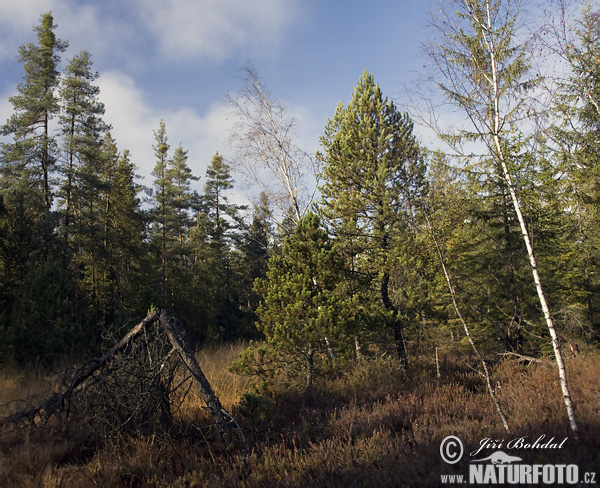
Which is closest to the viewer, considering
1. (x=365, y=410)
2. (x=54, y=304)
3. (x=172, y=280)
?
(x=365, y=410)

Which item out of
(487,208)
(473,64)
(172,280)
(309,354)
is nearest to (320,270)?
(309,354)

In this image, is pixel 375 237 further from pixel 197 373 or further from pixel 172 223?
pixel 172 223

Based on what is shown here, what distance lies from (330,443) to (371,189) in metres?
6.22

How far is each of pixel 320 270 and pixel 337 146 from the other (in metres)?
3.75

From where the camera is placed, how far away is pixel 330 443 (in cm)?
450

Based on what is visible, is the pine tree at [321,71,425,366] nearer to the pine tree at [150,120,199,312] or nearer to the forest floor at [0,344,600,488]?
the forest floor at [0,344,600,488]

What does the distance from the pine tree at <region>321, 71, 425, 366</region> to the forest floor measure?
10.0 ft

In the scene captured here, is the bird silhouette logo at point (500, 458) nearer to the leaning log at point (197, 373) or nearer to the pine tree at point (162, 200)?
the leaning log at point (197, 373)

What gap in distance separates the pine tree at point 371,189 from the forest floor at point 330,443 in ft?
10.0

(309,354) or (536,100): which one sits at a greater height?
(536,100)

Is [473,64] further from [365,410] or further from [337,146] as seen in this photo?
[365,410]

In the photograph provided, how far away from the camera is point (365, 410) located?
594 centimetres

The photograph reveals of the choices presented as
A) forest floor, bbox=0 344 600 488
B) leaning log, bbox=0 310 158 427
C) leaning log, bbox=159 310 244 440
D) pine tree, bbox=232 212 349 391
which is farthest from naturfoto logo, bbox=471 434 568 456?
leaning log, bbox=0 310 158 427

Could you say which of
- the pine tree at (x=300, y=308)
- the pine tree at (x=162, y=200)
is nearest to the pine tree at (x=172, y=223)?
the pine tree at (x=162, y=200)
